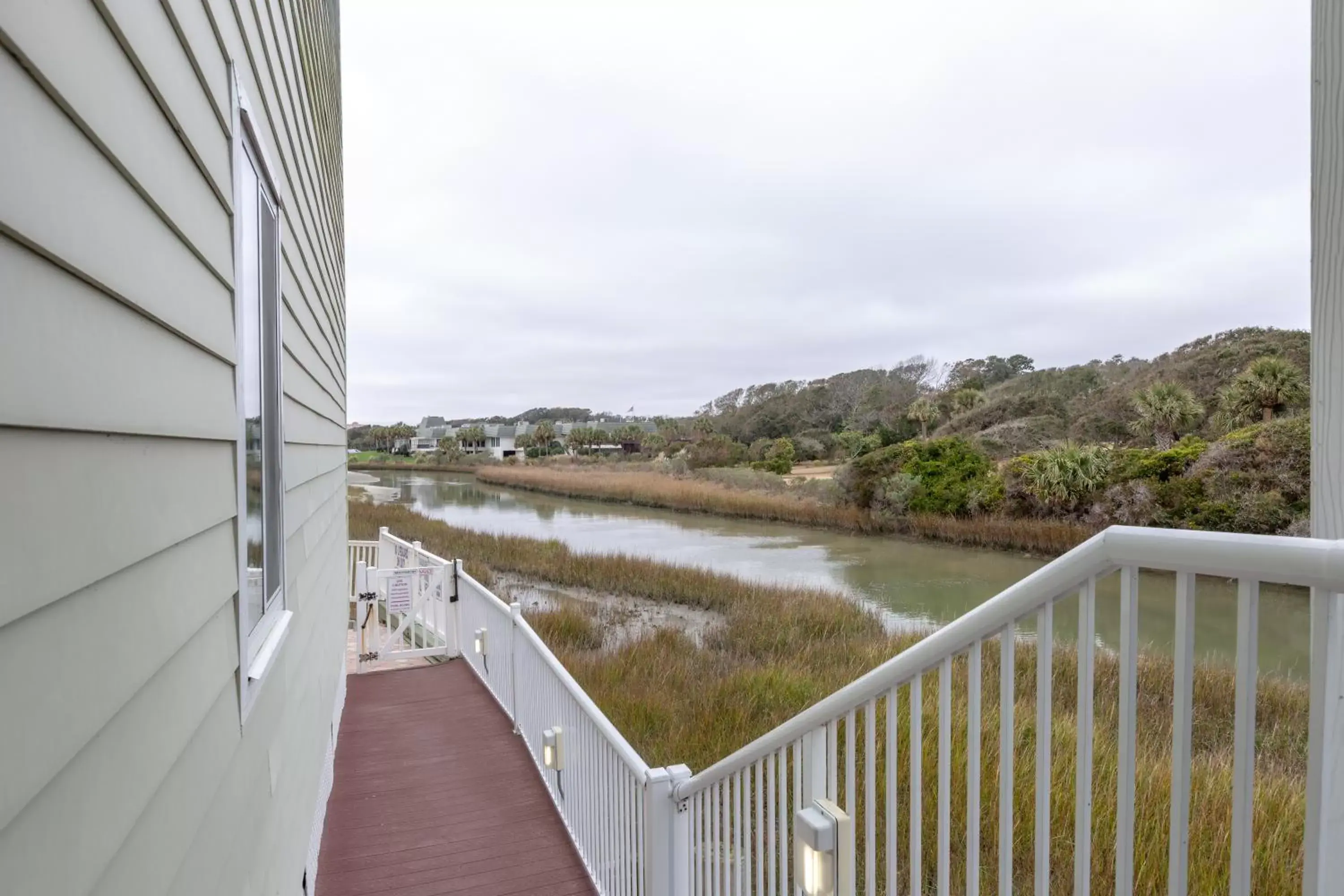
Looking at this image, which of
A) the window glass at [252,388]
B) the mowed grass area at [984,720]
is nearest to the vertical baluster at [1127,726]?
the mowed grass area at [984,720]

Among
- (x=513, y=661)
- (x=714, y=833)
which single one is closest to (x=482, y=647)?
(x=513, y=661)

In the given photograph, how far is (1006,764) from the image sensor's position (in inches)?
45.4

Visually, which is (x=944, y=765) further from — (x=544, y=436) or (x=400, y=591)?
(x=544, y=436)

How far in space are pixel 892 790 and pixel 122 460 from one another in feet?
4.62

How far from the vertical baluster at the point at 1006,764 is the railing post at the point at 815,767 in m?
0.59

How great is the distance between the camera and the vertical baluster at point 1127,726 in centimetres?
96

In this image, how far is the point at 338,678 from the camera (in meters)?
5.51

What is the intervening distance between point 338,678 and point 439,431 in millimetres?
95445

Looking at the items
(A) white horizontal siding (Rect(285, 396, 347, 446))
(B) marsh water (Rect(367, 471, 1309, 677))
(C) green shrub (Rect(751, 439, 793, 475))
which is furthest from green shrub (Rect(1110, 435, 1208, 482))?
(C) green shrub (Rect(751, 439, 793, 475))

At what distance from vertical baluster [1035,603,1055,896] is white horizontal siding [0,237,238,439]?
1.24 m

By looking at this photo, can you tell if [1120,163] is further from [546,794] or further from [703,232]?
[703,232]

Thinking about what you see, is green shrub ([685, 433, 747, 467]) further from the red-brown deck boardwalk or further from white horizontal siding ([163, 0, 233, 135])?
white horizontal siding ([163, 0, 233, 135])

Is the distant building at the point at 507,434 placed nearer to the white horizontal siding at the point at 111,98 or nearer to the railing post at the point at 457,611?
the railing post at the point at 457,611

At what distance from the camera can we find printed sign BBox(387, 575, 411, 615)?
8430mm
